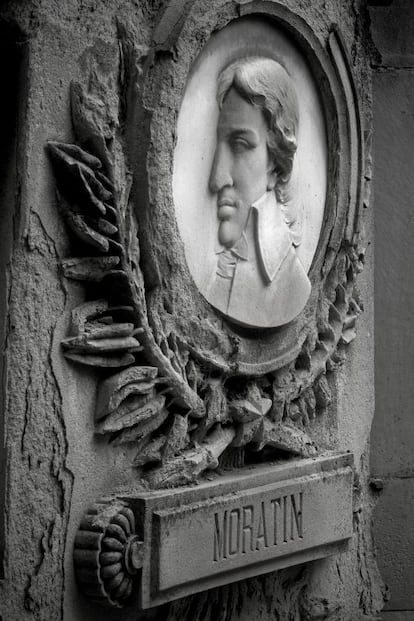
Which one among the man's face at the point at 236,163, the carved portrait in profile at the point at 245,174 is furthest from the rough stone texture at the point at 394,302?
the man's face at the point at 236,163

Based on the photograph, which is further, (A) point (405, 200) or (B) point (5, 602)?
(A) point (405, 200)

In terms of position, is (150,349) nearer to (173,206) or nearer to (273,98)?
(173,206)

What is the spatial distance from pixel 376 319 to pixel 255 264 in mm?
1354

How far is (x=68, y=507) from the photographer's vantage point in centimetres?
371

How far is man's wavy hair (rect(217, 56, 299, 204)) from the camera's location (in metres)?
4.32

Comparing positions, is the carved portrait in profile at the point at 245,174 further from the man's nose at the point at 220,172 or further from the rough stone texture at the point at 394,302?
the rough stone texture at the point at 394,302

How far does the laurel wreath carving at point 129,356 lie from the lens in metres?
3.70

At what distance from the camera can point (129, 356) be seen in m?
3.84

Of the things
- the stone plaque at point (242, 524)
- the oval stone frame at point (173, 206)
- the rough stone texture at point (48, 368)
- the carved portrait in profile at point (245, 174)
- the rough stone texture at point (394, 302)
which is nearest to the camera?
the rough stone texture at point (48, 368)

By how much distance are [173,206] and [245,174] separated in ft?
1.48

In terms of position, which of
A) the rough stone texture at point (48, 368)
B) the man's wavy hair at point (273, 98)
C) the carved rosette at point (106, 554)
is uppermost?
the man's wavy hair at point (273, 98)

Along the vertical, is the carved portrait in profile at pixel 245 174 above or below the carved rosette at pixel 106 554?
above

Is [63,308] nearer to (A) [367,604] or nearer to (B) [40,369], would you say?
(B) [40,369]

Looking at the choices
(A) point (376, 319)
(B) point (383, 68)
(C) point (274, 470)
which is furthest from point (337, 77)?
(C) point (274, 470)
